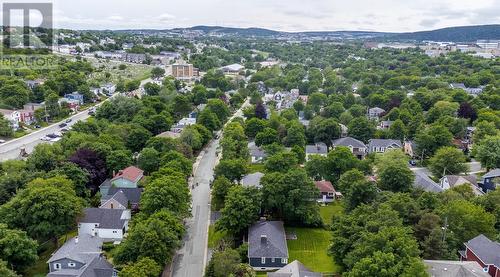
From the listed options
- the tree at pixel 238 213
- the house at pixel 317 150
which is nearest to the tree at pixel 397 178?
the tree at pixel 238 213

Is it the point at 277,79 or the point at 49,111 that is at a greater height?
the point at 277,79

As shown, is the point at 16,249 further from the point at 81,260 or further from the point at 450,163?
the point at 450,163

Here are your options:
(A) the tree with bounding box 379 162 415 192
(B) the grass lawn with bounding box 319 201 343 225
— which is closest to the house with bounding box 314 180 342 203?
(B) the grass lawn with bounding box 319 201 343 225

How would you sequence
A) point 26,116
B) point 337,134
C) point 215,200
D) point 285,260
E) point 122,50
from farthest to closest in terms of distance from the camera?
point 122,50 < point 26,116 < point 337,134 < point 215,200 < point 285,260

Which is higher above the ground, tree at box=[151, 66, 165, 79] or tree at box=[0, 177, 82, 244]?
tree at box=[151, 66, 165, 79]

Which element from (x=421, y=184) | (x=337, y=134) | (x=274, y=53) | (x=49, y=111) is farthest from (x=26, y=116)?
(x=274, y=53)

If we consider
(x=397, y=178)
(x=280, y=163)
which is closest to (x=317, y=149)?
(x=280, y=163)

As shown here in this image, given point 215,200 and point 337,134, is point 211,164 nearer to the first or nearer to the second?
point 215,200

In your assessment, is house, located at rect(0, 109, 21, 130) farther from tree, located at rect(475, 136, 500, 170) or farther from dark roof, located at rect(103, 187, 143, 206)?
tree, located at rect(475, 136, 500, 170)
